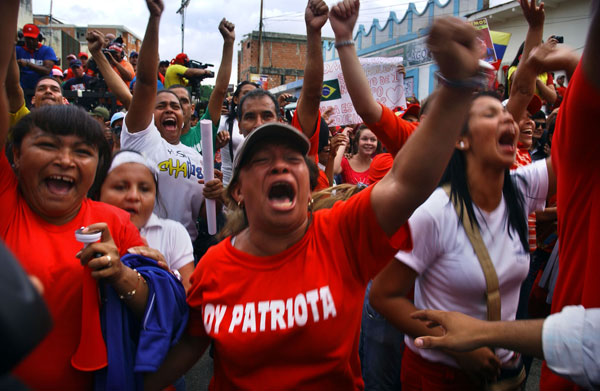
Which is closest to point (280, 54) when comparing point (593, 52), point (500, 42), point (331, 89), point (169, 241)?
point (500, 42)

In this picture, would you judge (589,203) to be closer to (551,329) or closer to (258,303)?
(551,329)

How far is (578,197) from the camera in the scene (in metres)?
1.42

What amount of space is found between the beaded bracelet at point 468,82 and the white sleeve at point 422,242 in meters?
0.78

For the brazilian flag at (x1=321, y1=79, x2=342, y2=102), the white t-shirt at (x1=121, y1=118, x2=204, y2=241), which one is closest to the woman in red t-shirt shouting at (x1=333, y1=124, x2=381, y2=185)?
the brazilian flag at (x1=321, y1=79, x2=342, y2=102)

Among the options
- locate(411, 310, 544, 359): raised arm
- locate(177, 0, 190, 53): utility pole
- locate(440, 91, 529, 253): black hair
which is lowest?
locate(411, 310, 544, 359): raised arm

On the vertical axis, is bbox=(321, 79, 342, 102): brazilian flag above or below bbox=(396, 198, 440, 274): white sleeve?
above

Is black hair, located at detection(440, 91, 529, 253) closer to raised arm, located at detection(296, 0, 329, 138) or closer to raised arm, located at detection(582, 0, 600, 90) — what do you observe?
raised arm, located at detection(582, 0, 600, 90)

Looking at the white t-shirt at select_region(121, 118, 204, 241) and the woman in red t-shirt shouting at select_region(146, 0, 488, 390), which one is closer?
the woman in red t-shirt shouting at select_region(146, 0, 488, 390)

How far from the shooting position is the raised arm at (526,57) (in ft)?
7.79

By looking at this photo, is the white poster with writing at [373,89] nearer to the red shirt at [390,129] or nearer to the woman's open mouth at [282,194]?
the red shirt at [390,129]

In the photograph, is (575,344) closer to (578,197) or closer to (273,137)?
(578,197)

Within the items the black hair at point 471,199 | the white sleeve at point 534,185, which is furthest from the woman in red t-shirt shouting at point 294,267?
the white sleeve at point 534,185

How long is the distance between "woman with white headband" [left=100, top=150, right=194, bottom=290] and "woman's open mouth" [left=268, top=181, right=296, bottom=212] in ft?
2.83

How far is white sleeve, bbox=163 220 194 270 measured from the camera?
7.50 ft
